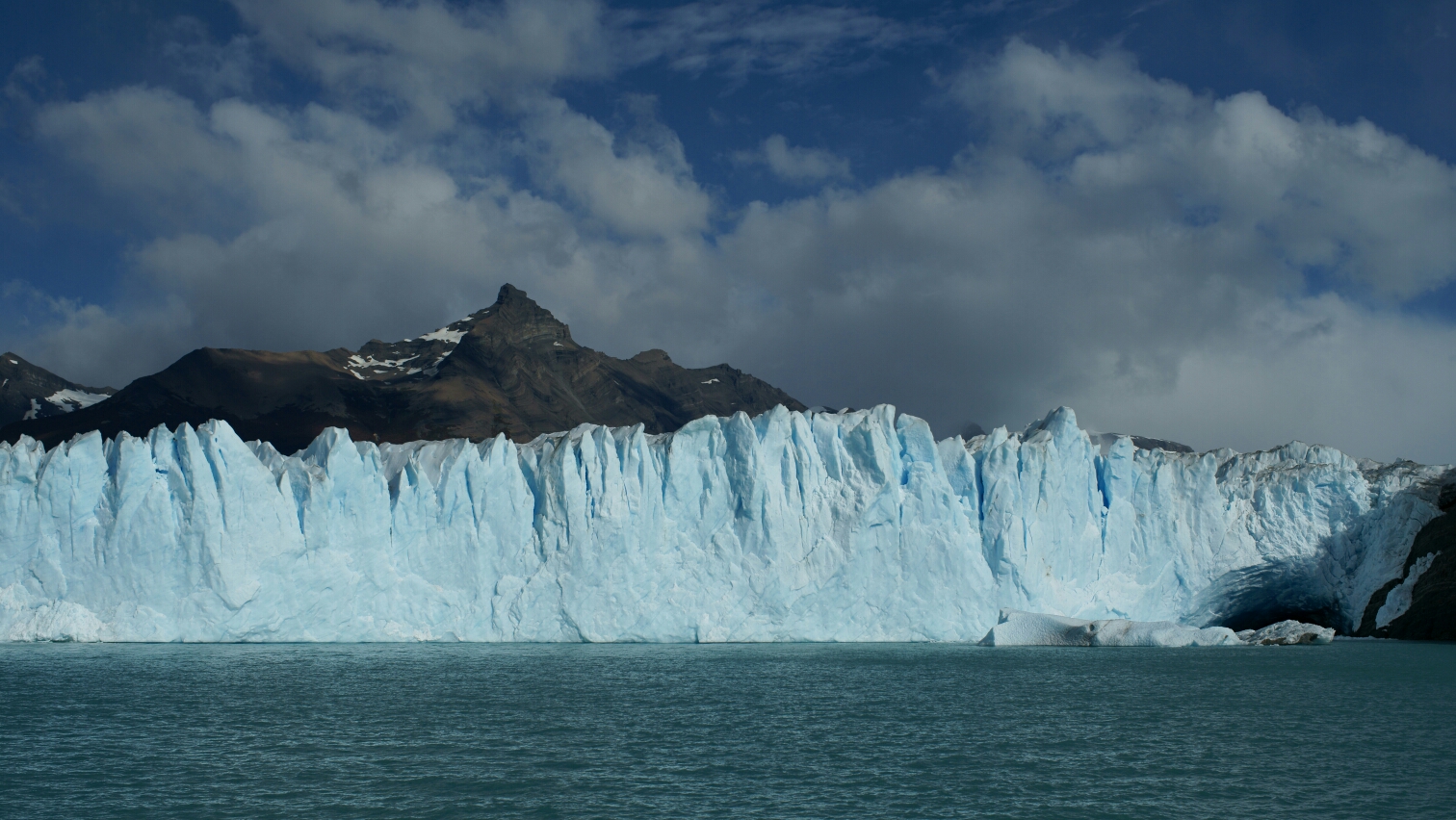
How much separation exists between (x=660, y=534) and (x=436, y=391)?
41.5m

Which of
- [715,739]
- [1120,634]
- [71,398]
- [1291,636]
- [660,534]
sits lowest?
[715,739]

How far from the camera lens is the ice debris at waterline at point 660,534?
1007 inches

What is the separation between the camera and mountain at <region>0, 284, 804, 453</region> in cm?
5812

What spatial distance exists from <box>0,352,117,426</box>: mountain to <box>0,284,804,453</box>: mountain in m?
20.8

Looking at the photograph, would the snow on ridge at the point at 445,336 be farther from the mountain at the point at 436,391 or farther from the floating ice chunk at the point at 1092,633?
the floating ice chunk at the point at 1092,633

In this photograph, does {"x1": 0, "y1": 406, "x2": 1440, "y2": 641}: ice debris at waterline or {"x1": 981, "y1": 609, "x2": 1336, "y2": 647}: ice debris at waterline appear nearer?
{"x1": 0, "y1": 406, "x2": 1440, "y2": 641}: ice debris at waterline

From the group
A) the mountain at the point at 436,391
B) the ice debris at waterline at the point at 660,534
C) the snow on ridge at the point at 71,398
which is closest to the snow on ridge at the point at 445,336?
the mountain at the point at 436,391

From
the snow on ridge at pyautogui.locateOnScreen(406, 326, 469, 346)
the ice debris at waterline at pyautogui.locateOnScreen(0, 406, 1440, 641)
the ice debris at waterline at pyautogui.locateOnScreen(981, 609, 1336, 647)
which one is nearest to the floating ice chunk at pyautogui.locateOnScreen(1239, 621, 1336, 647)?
the ice debris at waterline at pyautogui.locateOnScreen(981, 609, 1336, 647)

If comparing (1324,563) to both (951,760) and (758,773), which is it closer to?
(951,760)

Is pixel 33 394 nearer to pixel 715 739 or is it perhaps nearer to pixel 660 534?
pixel 660 534

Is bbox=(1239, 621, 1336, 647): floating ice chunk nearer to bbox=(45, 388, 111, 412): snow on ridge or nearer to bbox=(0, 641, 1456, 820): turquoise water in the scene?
bbox=(0, 641, 1456, 820): turquoise water

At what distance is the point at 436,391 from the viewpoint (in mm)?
66562

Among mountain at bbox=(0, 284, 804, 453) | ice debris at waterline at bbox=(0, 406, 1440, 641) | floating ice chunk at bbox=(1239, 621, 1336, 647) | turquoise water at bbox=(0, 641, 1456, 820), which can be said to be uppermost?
mountain at bbox=(0, 284, 804, 453)

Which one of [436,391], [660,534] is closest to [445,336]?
[436,391]
